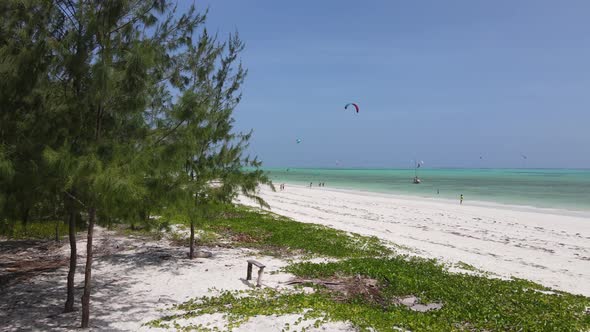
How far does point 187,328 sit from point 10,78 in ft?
18.1

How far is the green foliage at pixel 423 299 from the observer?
27.2ft

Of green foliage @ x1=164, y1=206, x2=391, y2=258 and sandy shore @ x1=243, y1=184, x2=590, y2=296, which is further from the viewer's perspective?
sandy shore @ x1=243, y1=184, x2=590, y2=296

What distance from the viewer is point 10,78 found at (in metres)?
6.95

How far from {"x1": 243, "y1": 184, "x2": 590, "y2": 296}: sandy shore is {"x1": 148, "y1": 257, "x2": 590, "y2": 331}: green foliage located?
4.12m

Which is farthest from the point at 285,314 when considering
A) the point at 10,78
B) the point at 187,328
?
the point at 10,78

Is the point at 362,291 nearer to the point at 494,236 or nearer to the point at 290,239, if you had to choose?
the point at 290,239

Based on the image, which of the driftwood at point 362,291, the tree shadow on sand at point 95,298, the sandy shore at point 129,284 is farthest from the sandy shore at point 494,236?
the tree shadow on sand at point 95,298

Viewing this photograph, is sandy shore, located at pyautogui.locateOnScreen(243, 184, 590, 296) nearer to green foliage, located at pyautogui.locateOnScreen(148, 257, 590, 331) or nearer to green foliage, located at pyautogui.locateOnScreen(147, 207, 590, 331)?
green foliage, located at pyautogui.locateOnScreen(147, 207, 590, 331)

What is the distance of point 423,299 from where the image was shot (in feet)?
32.9

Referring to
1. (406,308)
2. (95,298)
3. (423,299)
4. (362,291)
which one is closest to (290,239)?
(362,291)

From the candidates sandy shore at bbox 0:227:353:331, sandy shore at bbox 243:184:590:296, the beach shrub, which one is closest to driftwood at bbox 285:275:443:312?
sandy shore at bbox 0:227:353:331

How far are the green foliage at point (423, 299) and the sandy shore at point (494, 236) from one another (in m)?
4.12

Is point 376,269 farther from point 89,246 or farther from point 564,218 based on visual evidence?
point 564,218

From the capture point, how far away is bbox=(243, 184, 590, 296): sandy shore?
657 inches
